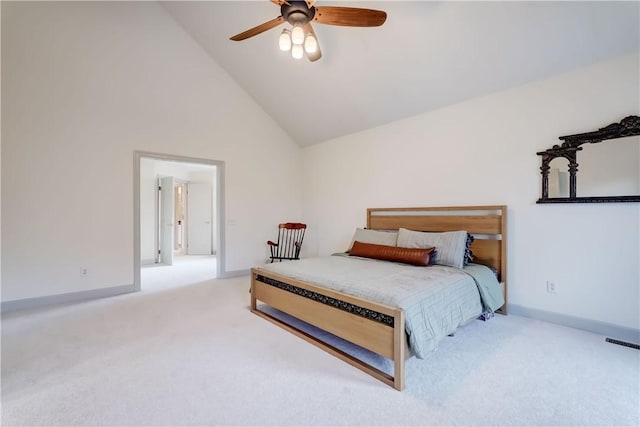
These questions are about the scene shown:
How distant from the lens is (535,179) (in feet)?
9.51

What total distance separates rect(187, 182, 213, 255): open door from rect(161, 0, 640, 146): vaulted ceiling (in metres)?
3.73

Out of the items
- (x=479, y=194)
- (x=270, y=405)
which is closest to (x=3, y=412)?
(x=270, y=405)

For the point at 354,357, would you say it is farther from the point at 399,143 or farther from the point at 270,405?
the point at 399,143

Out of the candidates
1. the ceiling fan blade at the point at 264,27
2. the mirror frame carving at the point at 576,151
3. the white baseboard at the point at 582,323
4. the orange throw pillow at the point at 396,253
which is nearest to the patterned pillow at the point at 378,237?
the orange throw pillow at the point at 396,253

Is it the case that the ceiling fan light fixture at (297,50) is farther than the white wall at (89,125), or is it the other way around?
the white wall at (89,125)

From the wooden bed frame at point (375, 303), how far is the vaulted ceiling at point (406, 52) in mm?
1404

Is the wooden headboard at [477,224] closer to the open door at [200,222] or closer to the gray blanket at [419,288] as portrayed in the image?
the gray blanket at [419,288]

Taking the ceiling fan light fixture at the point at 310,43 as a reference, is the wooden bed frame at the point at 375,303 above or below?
below

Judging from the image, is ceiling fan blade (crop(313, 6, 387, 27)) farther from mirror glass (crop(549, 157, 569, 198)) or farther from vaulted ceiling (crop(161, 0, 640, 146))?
mirror glass (crop(549, 157, 569, 198))

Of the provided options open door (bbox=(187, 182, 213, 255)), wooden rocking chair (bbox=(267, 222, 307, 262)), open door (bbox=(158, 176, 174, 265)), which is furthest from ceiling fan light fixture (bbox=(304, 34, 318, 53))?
open door (bbox=(187, 182, 213, 255))

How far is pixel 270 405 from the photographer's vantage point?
160 cm

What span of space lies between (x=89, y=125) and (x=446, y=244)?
4.56 m

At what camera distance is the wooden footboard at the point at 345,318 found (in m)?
1.76

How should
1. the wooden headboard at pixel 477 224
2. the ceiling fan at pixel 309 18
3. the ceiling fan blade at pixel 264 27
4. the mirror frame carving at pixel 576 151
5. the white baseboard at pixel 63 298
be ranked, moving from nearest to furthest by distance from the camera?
1. the ceiling fan at pixel 309 18
2. the ceiling fan blade at pixel 264 27
3. the mirror frame carving at pixel 576 151
4. the wooden headboard at pixel 477 224
5. the white baseboard at pixel 63 298
